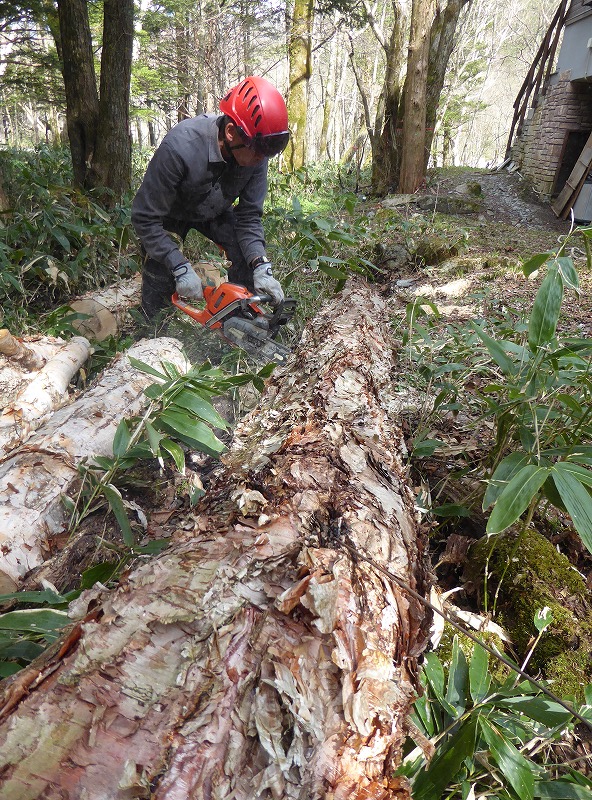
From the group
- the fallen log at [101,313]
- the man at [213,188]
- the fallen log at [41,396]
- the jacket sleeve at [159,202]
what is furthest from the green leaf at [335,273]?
the fallen log at [41,396]

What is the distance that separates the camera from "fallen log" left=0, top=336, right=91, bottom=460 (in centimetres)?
254

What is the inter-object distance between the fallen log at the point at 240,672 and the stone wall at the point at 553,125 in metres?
11.4

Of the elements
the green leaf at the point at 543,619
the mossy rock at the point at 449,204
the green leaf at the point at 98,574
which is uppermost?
the mossy rock at the point at 449,204

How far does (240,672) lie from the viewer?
0.89 meters

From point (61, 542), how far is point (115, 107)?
19.5 feet

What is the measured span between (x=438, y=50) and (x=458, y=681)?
10.6 metres

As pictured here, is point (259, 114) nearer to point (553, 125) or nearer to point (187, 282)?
point (187, 282)

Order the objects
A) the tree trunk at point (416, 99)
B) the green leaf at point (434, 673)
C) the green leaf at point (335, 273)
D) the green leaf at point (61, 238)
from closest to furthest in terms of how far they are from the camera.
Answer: the green leaf at point (434, 673) → the green leaf at point (335, 273) → the green leaf at point (61, 238) → the tree trunk at point (416, 99)

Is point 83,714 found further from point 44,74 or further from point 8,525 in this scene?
point 44,74

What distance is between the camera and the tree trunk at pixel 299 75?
10.5 m

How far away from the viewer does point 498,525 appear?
3.58 feet

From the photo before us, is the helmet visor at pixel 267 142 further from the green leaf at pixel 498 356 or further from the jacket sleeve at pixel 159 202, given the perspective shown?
the green leaf at pixel 498 356

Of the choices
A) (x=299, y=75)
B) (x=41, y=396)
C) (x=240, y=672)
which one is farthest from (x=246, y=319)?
(x=299, y=75)

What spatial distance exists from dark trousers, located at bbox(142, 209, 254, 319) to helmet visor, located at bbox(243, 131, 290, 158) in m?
0.88
